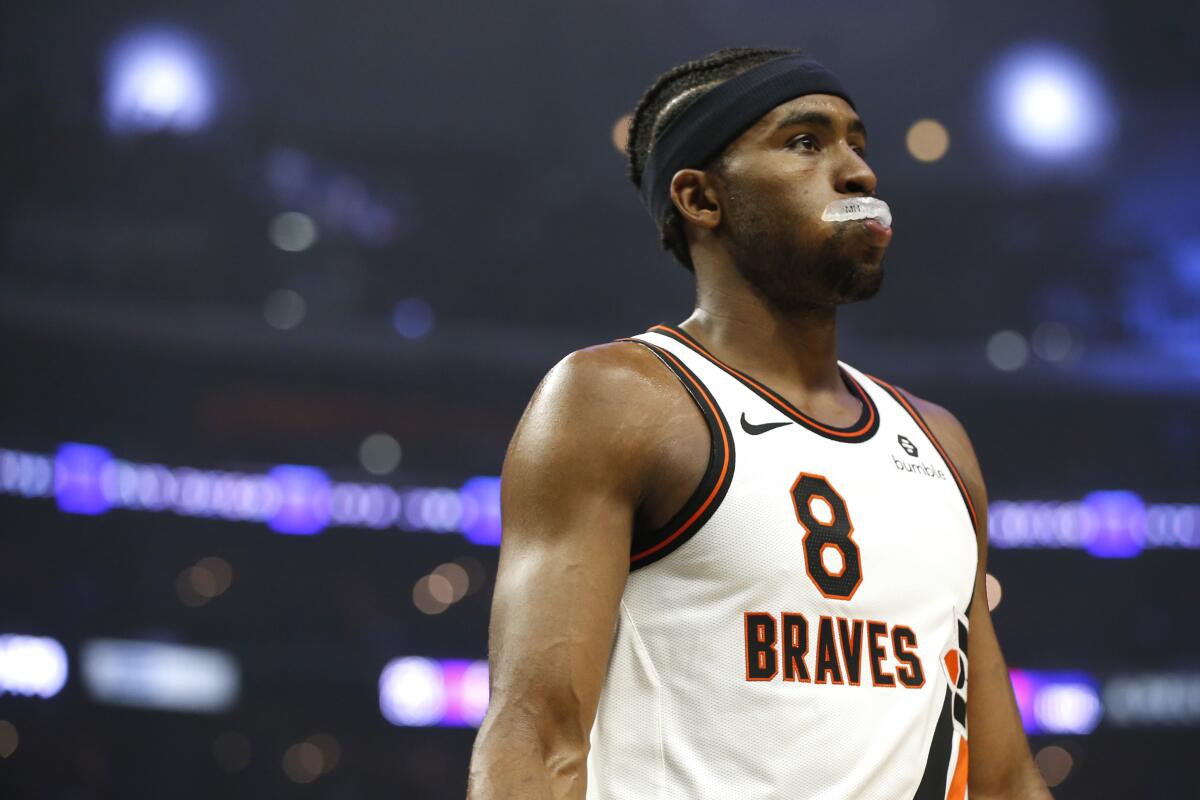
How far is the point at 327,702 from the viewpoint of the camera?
2322 centimetres

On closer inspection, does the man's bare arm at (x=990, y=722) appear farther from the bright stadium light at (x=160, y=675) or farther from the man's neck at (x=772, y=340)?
the bright stadium light at (x=160, y=675)

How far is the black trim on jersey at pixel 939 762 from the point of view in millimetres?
2242

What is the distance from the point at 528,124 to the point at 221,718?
11118 millimetres

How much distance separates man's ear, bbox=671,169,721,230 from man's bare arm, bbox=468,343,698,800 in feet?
1.59

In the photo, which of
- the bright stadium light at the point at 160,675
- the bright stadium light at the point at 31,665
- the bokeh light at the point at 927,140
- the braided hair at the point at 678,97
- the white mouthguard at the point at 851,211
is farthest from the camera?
the bright stadium light at the point at 160,675

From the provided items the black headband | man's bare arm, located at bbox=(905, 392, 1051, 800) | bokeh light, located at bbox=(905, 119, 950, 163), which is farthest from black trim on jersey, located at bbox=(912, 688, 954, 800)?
bokeh light, located at bbox=(905, 119, 950, 163)

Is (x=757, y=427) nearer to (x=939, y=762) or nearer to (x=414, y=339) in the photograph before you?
(x=939, y=762)

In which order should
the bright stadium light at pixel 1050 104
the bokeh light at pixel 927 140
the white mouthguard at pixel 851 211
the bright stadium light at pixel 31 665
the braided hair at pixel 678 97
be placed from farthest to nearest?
the bright stadium light at pixel 31 665 → the bokeh light at pixel 927 140 → the bright stadium light at pixel 1050 104 → the braided hair at pixel 678 97 → the white mouthguard at pixel 851 211

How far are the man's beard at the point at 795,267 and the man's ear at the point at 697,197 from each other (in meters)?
0.06

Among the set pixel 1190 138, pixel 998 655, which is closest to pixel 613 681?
pixel 998 655

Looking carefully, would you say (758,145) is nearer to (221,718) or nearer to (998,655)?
(998,655)

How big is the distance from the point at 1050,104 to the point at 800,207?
63.9ft

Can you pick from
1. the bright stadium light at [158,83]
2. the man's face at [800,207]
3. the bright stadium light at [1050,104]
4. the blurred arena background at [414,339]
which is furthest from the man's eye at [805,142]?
the bright stadium light at [1050,104]

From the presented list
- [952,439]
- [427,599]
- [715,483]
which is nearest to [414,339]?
[427,599]
